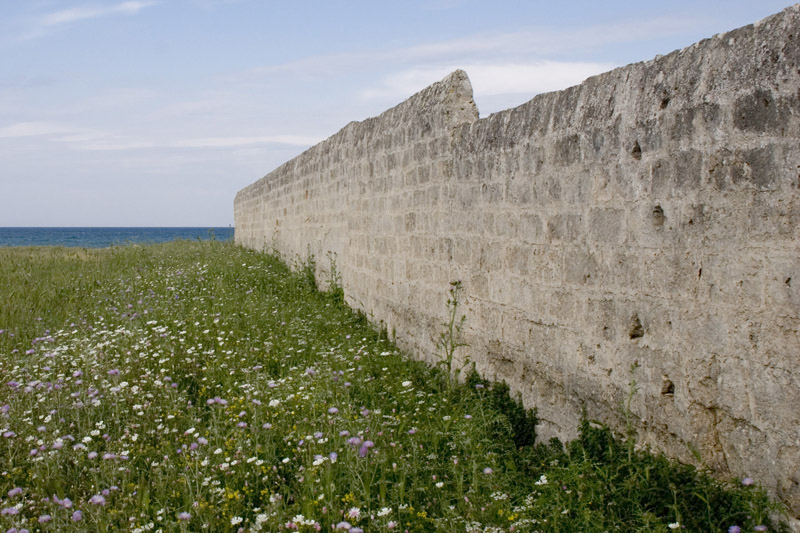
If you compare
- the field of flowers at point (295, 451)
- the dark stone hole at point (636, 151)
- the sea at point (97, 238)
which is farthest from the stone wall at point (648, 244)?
the sea at point (97, 238)

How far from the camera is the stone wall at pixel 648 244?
101 inches

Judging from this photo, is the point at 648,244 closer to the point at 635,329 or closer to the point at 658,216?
the point at 658,216

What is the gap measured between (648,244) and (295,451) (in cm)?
213

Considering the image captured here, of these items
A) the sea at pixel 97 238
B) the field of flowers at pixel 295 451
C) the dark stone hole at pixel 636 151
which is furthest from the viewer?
the sea at pixel 97 238

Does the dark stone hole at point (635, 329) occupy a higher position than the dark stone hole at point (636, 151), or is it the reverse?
the dark stone hole at point (636, 151)

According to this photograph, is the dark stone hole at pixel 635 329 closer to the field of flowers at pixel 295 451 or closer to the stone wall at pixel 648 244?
the stone wall at pixel 648 244

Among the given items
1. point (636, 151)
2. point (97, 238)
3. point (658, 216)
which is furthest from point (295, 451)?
point (97, 238)

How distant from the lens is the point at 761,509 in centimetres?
258

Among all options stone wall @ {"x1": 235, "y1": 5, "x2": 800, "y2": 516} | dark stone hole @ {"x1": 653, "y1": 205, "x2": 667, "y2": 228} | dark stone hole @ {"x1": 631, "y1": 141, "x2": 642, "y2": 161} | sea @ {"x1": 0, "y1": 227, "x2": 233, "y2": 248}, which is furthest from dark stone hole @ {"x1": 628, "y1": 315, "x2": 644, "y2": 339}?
sea @ {"x1": 0, "y1": 227, "x2": 233, "y2": 248}

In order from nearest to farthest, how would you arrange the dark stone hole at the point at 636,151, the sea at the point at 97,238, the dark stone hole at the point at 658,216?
the dark stone hole at the point at 658,216
the dark stone hole at the point at 636,151
the sea at the point at 97,238

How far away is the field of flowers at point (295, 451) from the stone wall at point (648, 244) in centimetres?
23

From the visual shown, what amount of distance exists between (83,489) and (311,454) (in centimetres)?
124

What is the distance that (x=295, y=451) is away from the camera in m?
3.70

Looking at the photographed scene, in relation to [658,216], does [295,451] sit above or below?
below
